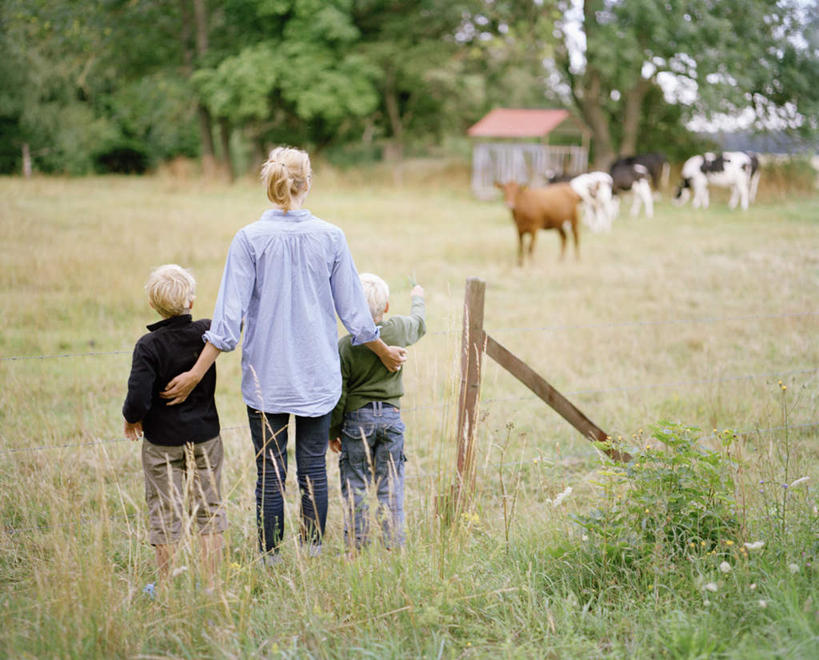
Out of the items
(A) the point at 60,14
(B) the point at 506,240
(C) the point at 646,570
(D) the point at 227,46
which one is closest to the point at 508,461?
(C) the point at 646,570

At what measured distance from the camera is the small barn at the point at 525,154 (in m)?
25.4

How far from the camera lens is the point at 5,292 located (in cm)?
844

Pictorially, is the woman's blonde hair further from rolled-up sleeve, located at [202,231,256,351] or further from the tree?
the tree

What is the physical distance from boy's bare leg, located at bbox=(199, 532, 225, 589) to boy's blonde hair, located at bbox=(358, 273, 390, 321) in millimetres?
1160

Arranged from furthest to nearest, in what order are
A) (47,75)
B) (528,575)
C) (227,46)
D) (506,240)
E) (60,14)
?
(227,46)
(47,75)
(60,14)
(506,240)
(528,575)

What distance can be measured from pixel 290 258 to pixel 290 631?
1407mm

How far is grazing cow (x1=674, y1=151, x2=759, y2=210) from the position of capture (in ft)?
68.6

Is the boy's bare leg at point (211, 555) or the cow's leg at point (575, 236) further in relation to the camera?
the cow's leg at point (575, 236)

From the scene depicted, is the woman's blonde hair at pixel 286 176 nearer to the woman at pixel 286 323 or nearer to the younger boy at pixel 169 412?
the woman at pixel 286 323

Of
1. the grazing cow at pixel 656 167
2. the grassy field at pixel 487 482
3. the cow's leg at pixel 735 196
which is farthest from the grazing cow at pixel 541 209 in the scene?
the grazing cow at pixel 656 167

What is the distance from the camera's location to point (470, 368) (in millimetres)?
3711

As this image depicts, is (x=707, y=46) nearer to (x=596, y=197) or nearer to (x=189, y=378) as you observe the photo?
(x=596, y=197)

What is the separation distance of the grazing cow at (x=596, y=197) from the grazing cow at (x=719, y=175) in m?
5.20

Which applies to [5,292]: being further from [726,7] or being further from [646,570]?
[726,7]
